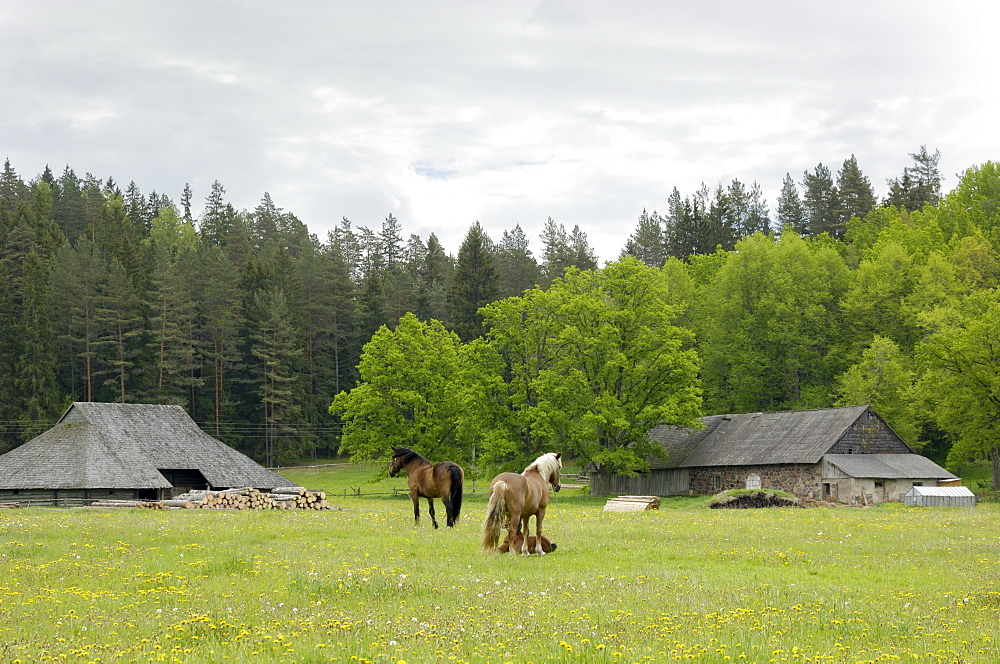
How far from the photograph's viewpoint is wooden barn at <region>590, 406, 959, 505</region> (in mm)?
49750

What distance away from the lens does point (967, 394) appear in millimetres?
54000

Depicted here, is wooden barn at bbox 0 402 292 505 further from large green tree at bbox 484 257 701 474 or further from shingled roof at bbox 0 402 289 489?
large green tree at bbox 484 257 701 474

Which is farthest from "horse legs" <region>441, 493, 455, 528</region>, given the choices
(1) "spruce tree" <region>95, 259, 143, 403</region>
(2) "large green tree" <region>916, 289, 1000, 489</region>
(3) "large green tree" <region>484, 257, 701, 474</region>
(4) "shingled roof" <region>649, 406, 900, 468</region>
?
(1) "spruce tree" <region>95, 259, 143, 403</region>

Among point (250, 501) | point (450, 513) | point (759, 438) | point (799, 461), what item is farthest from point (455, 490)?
point (759, 438)

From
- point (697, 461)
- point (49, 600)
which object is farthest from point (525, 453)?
point (49, 600)

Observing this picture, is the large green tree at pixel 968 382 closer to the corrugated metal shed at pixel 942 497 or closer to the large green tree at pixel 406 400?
the corrugated metal shed at pixel 942 497

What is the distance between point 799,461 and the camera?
167ft

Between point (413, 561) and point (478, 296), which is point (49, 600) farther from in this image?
point (478, 296)

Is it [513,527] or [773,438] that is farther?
[773,438]

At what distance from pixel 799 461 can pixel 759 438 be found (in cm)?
497

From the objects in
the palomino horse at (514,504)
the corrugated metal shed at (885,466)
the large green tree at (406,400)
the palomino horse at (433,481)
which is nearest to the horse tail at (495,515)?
the palomino horse at (514,504)

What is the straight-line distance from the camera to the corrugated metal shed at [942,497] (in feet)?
143

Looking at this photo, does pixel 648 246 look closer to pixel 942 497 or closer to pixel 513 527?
pixel 942 497

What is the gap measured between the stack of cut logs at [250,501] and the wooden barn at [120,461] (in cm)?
672
